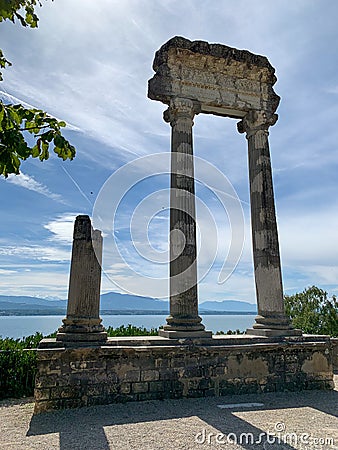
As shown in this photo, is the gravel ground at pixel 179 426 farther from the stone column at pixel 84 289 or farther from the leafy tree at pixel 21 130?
the leafy tree at pixel 21 130

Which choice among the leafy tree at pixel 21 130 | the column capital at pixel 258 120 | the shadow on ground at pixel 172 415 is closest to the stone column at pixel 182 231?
the shadow on ground at pixel 172 415

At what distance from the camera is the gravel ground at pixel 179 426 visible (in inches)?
208

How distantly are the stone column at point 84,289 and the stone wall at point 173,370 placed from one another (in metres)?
0.43

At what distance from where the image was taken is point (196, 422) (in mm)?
6305

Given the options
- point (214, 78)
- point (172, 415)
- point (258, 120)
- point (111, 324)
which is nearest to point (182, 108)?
point (214, 78)

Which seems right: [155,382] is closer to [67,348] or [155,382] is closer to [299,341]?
[67,348]

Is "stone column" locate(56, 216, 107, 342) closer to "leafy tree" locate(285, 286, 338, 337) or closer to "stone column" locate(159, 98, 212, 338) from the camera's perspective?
"stone column" locate(159, 98, 212, 338)

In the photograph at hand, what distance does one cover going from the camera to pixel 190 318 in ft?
29.6

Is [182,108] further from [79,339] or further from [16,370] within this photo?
Answer: [16,370]

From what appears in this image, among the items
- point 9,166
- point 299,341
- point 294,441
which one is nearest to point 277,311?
point 299,341

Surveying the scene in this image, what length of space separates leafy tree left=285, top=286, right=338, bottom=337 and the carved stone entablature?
14787mm

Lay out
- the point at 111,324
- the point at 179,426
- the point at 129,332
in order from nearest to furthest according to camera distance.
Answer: the point at 179,426 → the point at 129,332 → the point at 111,324

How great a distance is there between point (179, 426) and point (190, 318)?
313 cm

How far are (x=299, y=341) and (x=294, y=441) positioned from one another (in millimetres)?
4115
